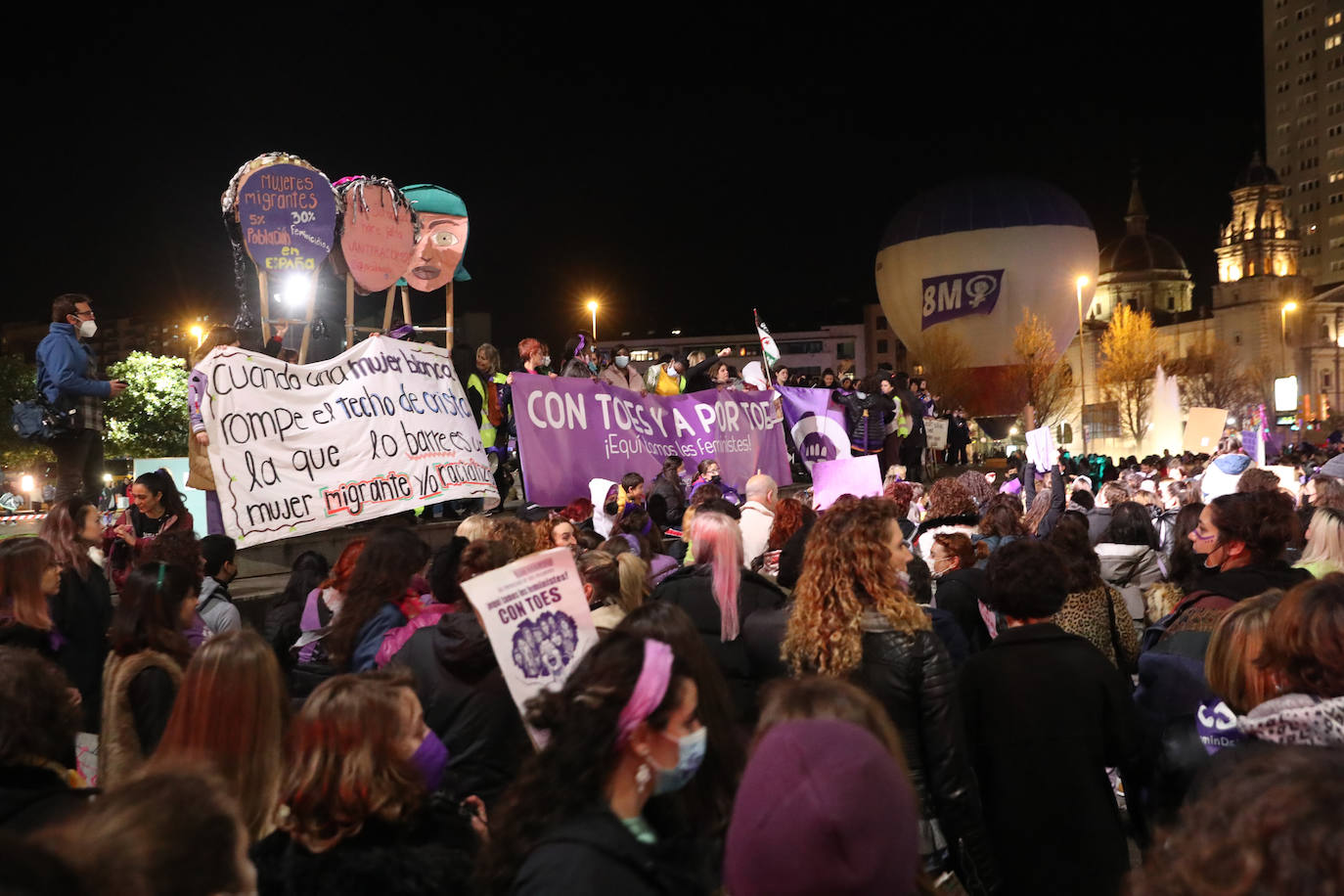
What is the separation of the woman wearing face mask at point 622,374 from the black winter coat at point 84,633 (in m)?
10.2

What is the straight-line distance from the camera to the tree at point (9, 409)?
199 feet

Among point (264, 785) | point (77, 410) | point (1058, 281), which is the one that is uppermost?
point (1058, 281)

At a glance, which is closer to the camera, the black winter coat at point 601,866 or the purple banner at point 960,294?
the black winter coat at point 601,866

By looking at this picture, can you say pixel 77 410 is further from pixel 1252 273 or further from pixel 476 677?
pixel 1252 273

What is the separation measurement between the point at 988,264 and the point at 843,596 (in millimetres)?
58382

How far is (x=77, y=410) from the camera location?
8891mm

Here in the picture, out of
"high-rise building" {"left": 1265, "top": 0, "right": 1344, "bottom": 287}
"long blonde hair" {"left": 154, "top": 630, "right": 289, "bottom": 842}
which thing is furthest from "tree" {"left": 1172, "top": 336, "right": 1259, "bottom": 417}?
"long blonde hair" {"left": 154, "top": 630, "right": 289, "bottom": 842}

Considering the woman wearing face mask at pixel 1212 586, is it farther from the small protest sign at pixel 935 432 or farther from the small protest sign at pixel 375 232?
the small protest sign at pixel 935 432

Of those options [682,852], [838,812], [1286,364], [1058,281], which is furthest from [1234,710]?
[1286,364]

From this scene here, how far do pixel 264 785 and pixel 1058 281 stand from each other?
2406 inches

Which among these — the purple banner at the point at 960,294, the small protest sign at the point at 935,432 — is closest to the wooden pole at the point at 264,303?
the small protest sign at the point at 935,432

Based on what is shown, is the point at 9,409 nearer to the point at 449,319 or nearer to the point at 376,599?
the point at 449,319

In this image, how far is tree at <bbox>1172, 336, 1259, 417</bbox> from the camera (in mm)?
109188

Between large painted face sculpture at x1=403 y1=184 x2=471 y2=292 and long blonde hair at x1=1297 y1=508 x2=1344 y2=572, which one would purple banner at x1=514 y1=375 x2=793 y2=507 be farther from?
long blonde hair at x1=1297 y1=508 x2=1344 y2=572
